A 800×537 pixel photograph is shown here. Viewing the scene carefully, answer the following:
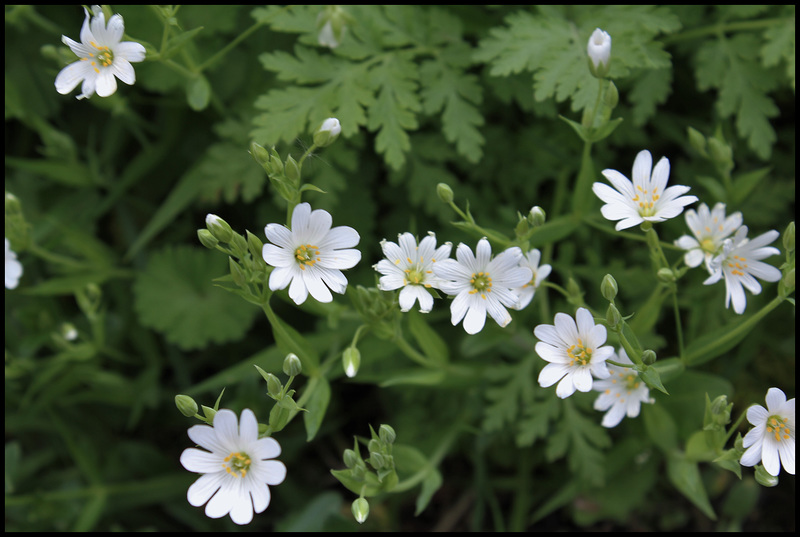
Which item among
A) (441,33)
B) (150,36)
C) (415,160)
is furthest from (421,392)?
(150,36)

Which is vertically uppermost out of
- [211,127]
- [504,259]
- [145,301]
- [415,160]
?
[211,127]

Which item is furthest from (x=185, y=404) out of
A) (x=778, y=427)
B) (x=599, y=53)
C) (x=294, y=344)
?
(x=778, y=427)

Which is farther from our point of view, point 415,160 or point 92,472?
point 92,472

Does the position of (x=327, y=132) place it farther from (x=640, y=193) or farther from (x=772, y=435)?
A: (x=772, y=435)

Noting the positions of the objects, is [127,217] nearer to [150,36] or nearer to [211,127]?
[211,127]

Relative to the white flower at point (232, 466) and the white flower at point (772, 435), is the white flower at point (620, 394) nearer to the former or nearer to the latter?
the white flower at point (772, 435)

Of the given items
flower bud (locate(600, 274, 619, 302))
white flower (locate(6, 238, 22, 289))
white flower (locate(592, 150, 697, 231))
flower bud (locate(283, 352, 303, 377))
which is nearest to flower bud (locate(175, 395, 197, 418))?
flower bud (locate(283, 352, 303, 377))

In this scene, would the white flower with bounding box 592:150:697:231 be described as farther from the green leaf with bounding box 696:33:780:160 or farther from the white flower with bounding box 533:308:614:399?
the green leaf with bounding box 696:33:780:160
